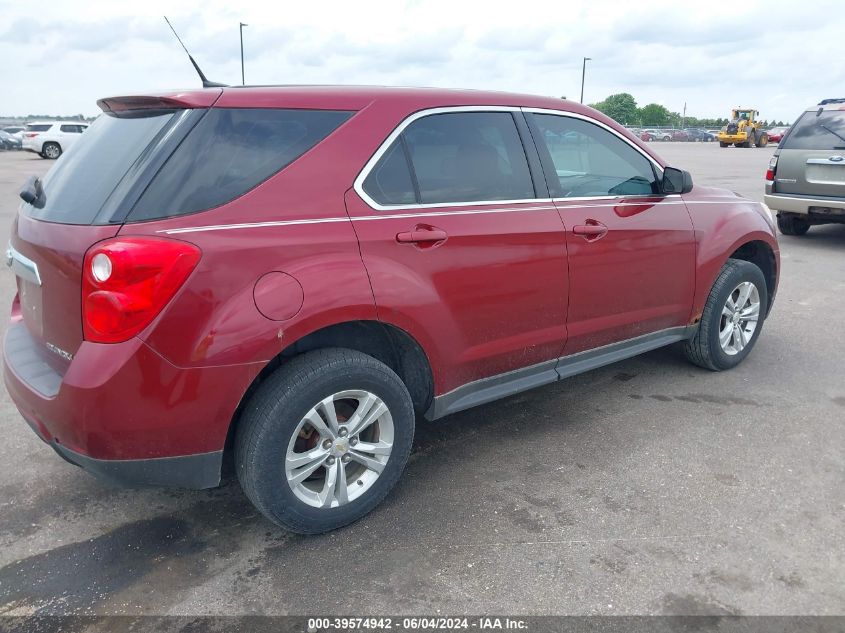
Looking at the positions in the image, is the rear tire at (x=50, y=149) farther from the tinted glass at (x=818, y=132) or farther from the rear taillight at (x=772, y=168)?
the tinted glass at (x=818, y=132)

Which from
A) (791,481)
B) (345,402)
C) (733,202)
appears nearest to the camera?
(345,402)

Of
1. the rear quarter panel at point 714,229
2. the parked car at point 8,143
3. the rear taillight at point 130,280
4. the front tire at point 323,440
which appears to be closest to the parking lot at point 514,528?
the front tire at point 323,440

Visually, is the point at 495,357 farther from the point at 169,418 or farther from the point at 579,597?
the point at 169,418

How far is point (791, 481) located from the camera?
324cm

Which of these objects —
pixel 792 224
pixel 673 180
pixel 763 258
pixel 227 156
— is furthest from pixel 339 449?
pixel 792 224

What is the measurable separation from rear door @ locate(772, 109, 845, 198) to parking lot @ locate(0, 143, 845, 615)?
18.0 ft

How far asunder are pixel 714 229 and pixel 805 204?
5.52 m

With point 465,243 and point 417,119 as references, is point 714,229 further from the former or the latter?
point 417,119

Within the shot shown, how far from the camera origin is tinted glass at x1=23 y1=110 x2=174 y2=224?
8.39ft

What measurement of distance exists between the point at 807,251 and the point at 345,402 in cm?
812

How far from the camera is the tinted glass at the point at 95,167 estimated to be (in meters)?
2.56

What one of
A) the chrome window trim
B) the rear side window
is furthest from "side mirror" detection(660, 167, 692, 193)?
the rear side window

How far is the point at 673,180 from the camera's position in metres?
3.98

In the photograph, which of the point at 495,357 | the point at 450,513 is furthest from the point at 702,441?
the point at 450,513
